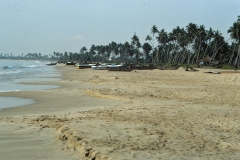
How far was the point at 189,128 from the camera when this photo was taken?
7.57 meters

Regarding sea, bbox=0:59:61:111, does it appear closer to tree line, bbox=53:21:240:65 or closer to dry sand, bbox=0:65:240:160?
dry sand, bbox=0:65:240:160

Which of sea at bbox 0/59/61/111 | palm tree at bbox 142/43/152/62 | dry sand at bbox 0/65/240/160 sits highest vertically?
palm tree at bbox 142/43/152/62

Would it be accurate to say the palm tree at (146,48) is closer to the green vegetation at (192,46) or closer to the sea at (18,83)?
the green vegetation at (192,46)

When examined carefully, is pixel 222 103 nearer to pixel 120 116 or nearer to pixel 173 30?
pixel 120 116

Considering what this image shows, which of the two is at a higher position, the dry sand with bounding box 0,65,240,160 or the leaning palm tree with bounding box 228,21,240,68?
the leaning palm tree with bounding box 228,21,240,68

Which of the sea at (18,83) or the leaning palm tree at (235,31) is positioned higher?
the leaning palm tree at (235,31)

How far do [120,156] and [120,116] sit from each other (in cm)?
420

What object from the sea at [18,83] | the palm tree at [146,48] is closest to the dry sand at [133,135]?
the sea at [18,83]

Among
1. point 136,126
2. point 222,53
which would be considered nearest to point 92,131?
point 136,126

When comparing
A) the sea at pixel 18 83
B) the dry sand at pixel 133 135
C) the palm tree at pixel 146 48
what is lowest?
the sea at pixel 18 83

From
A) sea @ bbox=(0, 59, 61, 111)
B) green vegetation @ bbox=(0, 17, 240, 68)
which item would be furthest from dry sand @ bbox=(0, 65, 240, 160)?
green vegetation @ bbox=(0, 17, 240, 68)

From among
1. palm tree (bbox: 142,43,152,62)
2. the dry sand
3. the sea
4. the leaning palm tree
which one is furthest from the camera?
palm tree (bbox: 142,43,152,62)

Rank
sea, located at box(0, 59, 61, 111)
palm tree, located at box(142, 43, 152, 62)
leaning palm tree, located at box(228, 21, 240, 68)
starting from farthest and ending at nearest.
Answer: palm tree, located at box(142, 43, 152, 62) < leaning palm tree, located at box(228, 21, 240, 68) < sea, located at box(0, 59, 61, 111)

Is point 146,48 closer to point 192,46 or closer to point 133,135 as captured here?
point 192,46
